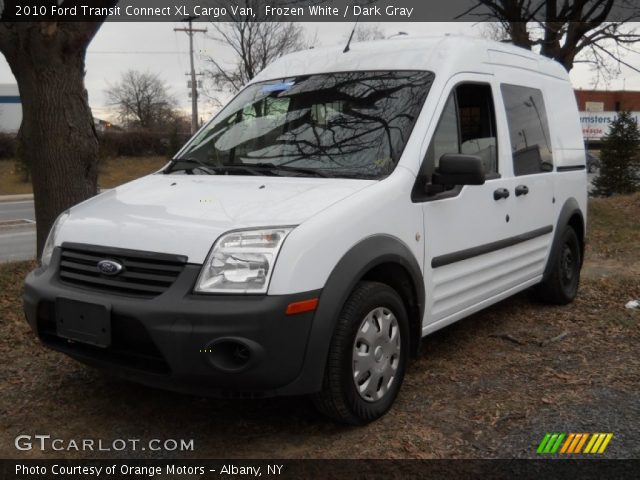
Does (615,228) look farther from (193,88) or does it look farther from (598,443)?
(193,88)

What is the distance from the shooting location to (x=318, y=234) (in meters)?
2.92

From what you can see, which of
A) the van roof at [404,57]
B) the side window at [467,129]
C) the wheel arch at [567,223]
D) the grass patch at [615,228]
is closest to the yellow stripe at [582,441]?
the side window at [467,129]

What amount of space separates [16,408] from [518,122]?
3894 mm

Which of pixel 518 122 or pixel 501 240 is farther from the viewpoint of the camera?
pixel 518 122

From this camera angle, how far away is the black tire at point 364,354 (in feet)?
10.1

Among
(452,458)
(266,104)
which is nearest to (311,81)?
(266,104)

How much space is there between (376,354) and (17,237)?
12872mm

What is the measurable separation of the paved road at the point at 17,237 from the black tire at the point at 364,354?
8.19 meters

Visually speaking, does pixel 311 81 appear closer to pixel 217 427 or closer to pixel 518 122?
pixel 518 122

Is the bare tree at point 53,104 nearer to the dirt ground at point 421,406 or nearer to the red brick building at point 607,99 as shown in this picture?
the dirt ground at point 421,406

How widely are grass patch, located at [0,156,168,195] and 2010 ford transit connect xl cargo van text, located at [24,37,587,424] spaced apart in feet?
78.1

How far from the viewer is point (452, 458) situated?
302cm

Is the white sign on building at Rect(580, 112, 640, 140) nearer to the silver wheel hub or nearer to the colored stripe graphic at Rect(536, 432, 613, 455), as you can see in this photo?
the colored stripe graphic at Rect(536, 432, 613, 455)

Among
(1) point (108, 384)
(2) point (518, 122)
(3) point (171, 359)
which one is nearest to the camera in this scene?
(3) point (171, 359)
